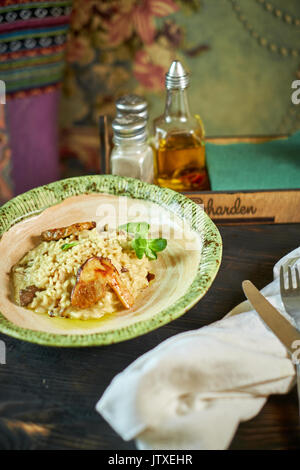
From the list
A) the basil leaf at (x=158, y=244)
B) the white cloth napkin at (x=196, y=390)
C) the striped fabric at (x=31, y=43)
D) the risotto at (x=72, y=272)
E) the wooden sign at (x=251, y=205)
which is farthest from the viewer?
the striped fabric at (x=31, y=43)

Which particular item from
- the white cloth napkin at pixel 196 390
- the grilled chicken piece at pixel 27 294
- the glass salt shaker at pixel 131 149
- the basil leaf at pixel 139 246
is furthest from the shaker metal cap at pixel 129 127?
the white cloth napkin at pixel 196 390

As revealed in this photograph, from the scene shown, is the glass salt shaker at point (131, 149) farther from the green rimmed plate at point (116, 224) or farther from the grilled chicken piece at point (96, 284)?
the grilled chicken piece at point (96, 284)

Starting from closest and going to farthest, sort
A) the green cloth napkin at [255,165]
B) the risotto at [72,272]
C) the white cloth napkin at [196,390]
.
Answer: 1. the white cloth napkin at [196,390]
2. the risotto at [72,272]
3. the green cloth napkin at [255,165]

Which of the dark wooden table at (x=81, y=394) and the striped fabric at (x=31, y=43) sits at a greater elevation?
the striped fabric at (x=31, y=43)


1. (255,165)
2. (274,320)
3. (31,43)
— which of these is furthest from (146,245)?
(31,43)

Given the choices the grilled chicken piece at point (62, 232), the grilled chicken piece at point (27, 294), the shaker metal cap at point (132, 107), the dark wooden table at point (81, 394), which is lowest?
the dark wooden table at point (81, 394)

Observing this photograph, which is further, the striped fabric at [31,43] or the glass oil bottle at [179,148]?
the striped fabric at [31,43]

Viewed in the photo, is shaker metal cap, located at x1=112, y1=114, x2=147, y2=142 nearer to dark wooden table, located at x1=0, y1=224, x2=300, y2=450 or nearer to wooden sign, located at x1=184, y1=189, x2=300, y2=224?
wooden sign, located at x1=184, y1=189, x2=300, y2=224
